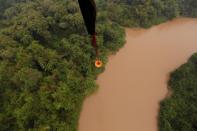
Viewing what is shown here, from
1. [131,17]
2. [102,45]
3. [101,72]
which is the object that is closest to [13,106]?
[101,72]

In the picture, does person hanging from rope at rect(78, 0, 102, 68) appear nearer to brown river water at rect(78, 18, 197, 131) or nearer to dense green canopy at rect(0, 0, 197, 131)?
dense green canopy at rect(0, 0, 197, 131)

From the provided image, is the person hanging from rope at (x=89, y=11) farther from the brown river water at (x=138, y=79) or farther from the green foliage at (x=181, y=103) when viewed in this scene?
the green foliage at (x=181, y=103)

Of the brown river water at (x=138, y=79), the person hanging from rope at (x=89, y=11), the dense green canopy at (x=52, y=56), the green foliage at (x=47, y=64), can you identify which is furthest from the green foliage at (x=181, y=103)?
the person hanging from rope at (x=89, y=11)

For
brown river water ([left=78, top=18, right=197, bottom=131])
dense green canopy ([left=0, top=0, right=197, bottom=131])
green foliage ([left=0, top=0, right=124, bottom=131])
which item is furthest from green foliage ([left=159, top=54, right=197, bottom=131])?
green foliage ([left=0, top=0, right=124, bottom=131])

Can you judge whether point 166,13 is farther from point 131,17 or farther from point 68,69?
point 68,69

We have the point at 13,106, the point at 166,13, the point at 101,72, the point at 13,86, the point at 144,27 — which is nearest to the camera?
the point at 13,106

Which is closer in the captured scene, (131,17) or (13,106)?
(13,106)

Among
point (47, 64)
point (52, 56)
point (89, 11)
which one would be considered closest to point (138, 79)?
point (52, 56)
